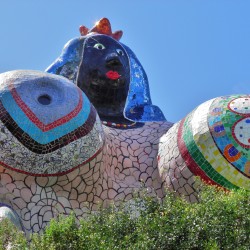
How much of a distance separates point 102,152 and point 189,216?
3283mm

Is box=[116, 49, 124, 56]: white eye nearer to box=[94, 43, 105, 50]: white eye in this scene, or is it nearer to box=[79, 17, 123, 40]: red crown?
box=[94, 43, 105, 50]: white eye

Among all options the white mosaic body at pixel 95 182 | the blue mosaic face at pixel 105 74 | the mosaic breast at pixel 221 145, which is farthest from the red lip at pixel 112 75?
the mosaic breast at pixel 221 145

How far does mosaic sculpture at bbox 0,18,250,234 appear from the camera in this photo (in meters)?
7.51

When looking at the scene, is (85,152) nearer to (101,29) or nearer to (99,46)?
(99,46)

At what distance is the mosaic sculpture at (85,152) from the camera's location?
24.6 ft

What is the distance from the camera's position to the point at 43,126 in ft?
25.1

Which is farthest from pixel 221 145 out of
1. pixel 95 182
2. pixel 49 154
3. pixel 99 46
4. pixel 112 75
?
pixel 99 46

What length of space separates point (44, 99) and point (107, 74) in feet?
6.45

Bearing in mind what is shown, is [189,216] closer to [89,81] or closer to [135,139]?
[135,139]

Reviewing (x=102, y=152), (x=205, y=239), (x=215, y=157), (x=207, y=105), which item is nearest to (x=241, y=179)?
(x=215, y=157)

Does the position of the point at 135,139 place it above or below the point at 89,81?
below

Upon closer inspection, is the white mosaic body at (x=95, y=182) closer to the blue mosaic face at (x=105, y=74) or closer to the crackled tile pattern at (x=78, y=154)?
the crackled tile pattern at (x=78, y=154)

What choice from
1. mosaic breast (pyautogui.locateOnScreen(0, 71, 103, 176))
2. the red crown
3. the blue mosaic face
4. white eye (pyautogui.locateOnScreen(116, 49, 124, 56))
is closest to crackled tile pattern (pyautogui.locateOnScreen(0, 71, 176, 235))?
mosaic breast (pyautogui.locateOnScreen(0, 71, 103, 176))

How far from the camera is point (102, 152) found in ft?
27.0
